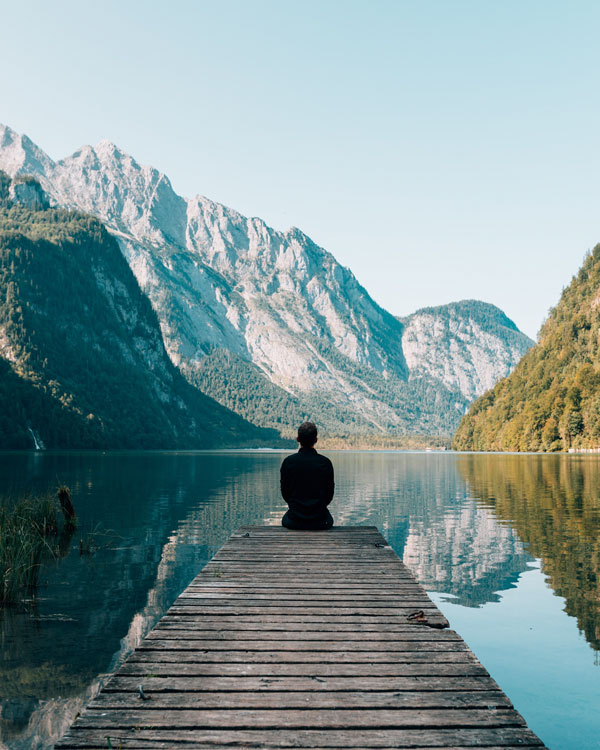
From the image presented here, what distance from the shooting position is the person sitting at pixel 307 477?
1648cm

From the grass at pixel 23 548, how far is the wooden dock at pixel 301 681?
882cm

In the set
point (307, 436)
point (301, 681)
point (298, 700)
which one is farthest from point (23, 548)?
point (298, 700)

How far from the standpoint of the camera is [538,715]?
11148 mm

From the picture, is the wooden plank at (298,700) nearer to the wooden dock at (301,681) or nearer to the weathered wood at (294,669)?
the wooden dock at (301,681)

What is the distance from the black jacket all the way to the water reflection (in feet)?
24.6

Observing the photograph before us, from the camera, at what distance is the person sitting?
16.5 meters

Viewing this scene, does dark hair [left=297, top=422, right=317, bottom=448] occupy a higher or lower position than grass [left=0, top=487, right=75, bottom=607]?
higher

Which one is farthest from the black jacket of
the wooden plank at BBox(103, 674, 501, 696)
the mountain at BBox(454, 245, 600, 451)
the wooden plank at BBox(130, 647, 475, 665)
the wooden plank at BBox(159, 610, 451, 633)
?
the mountain at BBox(454, 245, 600, 451)

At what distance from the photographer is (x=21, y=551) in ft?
65.5

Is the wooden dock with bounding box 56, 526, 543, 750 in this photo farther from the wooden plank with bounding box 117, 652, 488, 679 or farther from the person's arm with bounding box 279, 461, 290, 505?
the person's arm with bounding box 279, 461, 290, 505

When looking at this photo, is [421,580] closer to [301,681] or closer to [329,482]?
[329,482]

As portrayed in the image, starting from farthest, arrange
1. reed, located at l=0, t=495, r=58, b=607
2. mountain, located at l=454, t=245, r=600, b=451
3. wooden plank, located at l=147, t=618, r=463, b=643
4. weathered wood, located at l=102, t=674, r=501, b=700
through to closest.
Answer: mountain, located at l=454, t=245, r=600, b=451 → reed, located at l=0, t=495, r=58, b=607 → wooden plank, located at l=147, t=618, r=463, b=643 → weathered wood, located at l=102, t=674, r=501, b=700

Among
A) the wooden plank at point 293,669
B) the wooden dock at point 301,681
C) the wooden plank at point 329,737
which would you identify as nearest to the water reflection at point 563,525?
the wooden dock at point 301,681

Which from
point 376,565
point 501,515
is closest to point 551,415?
point 501,515
